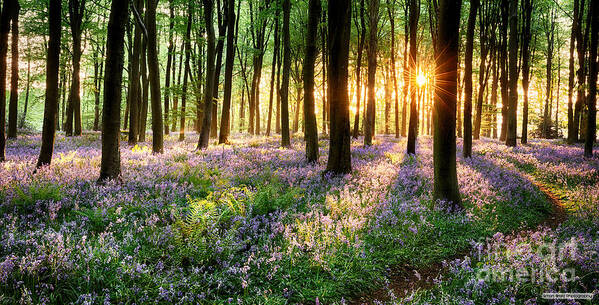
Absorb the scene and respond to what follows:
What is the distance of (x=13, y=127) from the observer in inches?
665

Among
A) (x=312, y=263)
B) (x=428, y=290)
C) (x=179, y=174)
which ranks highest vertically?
(x=179, y=174)

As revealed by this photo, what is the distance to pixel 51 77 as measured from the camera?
783cm

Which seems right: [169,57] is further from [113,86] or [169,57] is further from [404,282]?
[404,282]

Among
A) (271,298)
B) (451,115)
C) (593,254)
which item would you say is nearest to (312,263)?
(271,298)

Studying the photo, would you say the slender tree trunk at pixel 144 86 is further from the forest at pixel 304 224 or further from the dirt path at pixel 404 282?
the dirt path at pixel 404 282

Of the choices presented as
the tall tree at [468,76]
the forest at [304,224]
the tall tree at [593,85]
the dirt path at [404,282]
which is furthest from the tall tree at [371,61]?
the dirt path at [404,282]

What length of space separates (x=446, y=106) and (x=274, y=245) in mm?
5012

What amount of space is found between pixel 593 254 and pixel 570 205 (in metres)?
4.45

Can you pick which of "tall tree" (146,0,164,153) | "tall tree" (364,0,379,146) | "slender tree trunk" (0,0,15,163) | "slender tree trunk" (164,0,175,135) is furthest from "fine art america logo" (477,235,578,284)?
"slender tree trunk" (164,0,175,135)

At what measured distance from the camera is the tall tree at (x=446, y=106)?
20.9 feet

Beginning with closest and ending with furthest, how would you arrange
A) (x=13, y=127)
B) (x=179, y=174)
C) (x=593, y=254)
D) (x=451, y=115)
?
1. (x=593, y=254)
2. (x=451, y=115)
3. (x=179, y=174)
4. (x=13, y=127)

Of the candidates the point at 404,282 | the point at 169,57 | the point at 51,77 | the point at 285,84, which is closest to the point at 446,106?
the point at 404,282

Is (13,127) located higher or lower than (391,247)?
higher

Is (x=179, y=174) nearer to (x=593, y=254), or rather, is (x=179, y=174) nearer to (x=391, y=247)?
(x=391, y=247)
